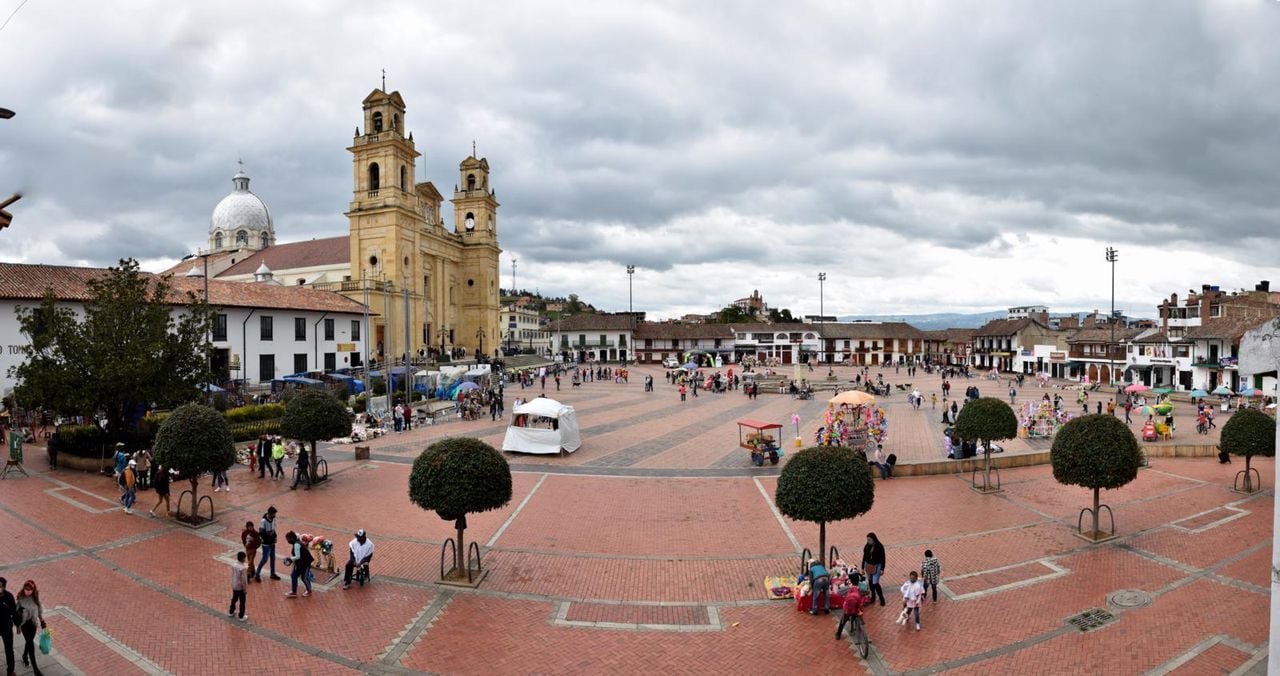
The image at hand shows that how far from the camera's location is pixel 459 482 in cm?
1071

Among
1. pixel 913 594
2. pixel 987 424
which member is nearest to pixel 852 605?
pixel 913 594

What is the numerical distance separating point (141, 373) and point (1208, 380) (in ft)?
199

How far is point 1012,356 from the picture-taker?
73000 millimetres

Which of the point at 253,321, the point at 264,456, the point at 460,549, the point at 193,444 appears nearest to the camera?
the point at 460,549

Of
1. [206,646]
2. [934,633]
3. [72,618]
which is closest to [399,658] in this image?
[206,646]

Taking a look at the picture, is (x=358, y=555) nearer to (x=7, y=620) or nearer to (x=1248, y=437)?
(x=7, y=620)

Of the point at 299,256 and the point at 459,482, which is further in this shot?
the point at 299,256

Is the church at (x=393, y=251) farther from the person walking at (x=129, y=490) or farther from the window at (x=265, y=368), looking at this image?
the person walking at (x=129, y=490)

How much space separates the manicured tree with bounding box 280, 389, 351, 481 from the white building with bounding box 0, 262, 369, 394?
16622mm

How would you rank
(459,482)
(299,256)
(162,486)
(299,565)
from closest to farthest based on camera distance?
(299,565) < (459,482) < (162,486) < (299,256)

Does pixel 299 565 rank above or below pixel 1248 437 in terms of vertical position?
below

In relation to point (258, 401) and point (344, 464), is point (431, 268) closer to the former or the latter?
point (258, 401)

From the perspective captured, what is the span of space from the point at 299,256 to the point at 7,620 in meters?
66.4

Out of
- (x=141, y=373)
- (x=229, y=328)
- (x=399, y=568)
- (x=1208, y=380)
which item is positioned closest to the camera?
(x=399, y=568)
